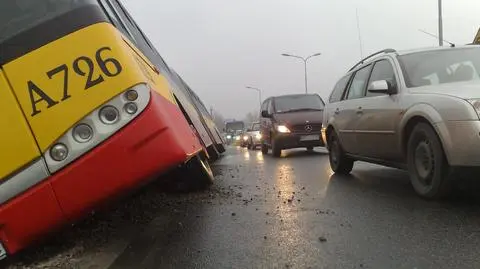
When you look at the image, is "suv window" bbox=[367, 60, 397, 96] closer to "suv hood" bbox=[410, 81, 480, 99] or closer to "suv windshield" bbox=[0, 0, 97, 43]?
"suv hood" bbox=[410, 81, 480, 99]

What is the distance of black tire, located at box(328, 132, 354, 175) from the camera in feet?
28.1

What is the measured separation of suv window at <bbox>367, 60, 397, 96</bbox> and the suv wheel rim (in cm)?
97

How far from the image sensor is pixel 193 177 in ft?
23.4

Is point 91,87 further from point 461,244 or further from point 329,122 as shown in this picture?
point 329,122

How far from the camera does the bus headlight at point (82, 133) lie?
11.8 feet

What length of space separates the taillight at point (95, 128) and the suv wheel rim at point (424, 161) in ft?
9.99

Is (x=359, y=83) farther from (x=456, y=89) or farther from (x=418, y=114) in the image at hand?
(x=456, y=89)

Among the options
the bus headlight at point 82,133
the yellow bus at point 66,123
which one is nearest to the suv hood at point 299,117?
the yellow bus at point 66,123

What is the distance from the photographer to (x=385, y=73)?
265 inches

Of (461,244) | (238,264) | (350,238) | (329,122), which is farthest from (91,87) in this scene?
(329,122)

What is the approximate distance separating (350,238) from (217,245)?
1033 millimetres

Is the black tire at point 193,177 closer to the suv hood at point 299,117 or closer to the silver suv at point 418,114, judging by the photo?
the silver suv at point 418,114

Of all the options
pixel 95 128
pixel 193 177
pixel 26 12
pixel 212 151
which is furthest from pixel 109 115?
pixel 212 151

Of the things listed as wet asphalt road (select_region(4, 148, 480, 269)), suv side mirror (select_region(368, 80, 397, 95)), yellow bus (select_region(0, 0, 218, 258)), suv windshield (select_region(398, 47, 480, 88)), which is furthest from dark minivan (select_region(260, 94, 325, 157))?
yellow bus (select_region(0, 0, 218, 258))
